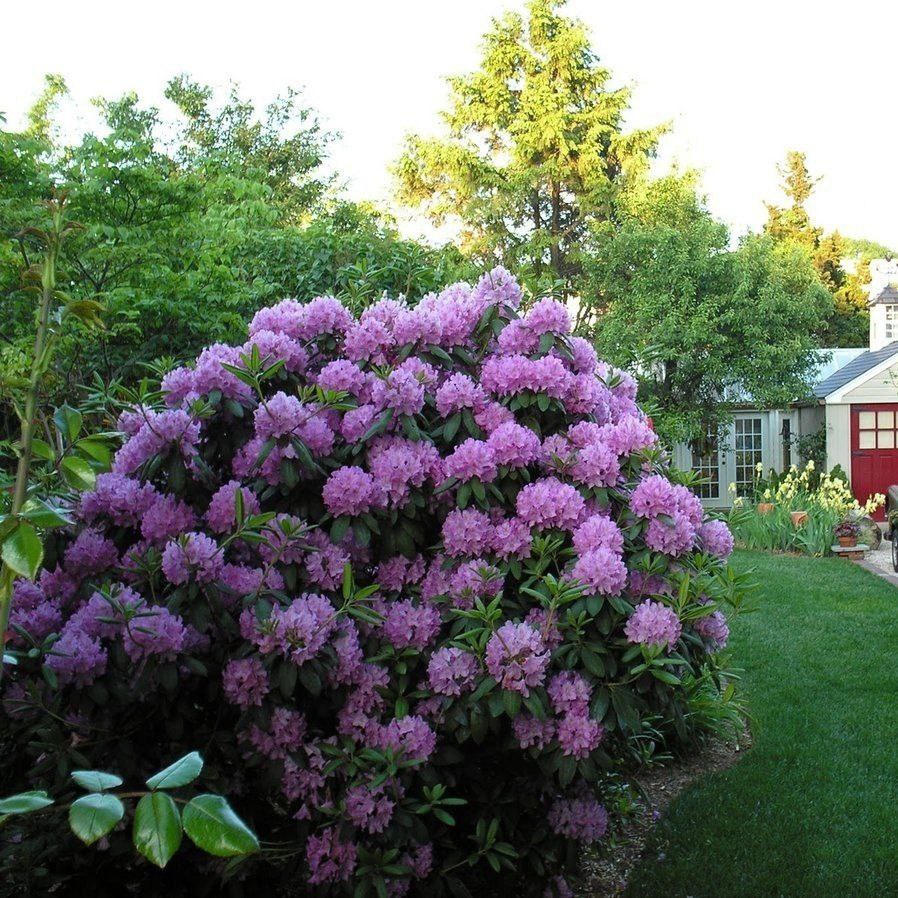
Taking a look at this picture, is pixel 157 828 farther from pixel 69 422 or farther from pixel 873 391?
pixel 873 391

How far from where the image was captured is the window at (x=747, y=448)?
2144cm

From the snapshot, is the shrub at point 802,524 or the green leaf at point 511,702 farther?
the shrub at point 802,524

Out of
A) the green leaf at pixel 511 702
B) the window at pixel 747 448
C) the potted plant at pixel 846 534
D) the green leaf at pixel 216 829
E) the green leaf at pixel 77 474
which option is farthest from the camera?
the window at pixel 747 448

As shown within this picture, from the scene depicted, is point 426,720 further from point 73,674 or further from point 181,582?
point 73,674

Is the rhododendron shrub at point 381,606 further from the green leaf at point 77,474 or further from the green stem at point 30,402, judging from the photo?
the green stem at point 30,402

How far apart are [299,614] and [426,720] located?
461 mm

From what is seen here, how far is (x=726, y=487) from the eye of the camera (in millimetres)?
21266

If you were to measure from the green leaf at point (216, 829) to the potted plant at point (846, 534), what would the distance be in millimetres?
12908

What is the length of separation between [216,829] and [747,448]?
2196 cm

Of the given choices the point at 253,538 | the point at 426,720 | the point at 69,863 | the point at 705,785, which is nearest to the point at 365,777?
the point at 426,720

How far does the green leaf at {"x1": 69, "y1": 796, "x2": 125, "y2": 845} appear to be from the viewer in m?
0.79

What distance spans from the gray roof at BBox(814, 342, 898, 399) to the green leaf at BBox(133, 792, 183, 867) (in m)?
20.3

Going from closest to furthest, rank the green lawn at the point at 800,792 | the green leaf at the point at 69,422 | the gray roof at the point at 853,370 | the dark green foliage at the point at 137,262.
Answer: the green leaf at the point at 69,422 → the green lawn at the point at 800,792 → the dark green foliage at the point at 137,262 → the gray roof at the point at 853,370

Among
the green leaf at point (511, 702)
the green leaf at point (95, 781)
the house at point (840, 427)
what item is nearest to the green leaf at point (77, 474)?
the green leaf at point (95, 781)
